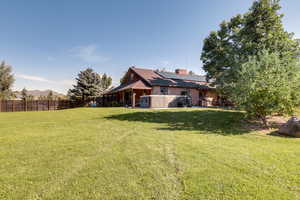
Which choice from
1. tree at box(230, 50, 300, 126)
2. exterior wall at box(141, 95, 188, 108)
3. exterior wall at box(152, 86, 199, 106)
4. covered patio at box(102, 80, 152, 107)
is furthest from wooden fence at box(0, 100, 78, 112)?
tree at box(230, 50, 300, 126)

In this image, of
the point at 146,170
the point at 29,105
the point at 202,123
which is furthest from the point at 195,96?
the point at 29,105

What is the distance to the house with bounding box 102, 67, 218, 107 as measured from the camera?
61.6 ft

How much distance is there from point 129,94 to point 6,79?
27.3 meters

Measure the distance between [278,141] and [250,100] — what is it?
259 cm

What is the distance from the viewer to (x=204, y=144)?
482 centimetres

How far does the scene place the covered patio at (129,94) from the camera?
1738cm

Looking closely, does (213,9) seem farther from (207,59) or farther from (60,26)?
(60,26)

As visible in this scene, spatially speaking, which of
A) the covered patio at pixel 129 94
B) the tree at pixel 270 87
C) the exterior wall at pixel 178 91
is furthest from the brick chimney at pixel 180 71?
the tree at pixel 270 87

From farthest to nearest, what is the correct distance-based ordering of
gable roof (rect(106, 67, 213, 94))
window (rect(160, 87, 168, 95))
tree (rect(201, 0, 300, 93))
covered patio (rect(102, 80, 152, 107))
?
window (rect(160, 87, 168, 95)), gable roof (rect(106, 67, 213, 94)), covered patio (rect(102, 80, 152, 107)), tree (rect(201, 0, 300, 93))

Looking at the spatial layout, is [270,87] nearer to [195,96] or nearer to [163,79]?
[195,96]

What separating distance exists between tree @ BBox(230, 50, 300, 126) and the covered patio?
468 inches

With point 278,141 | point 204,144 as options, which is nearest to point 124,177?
point 204,144

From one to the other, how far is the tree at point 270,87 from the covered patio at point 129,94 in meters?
11.9

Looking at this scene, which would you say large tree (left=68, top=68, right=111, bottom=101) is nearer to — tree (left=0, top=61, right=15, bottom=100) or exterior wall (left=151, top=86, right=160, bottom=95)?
exterior wall (left=151, top=86, right=160, bottom=95)
